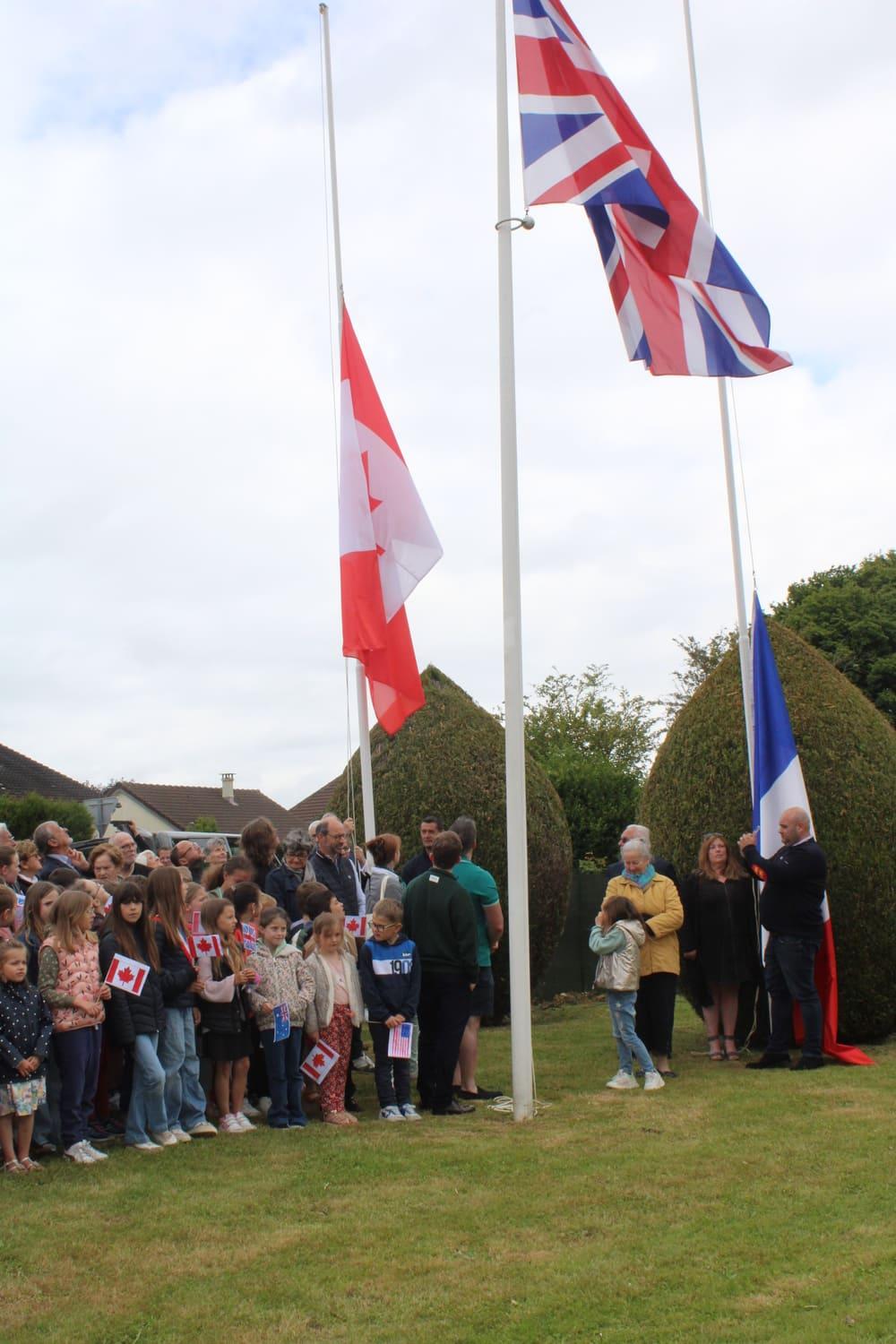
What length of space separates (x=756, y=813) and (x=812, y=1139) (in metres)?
3.30

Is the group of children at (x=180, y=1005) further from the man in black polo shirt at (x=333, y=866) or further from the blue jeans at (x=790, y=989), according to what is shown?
the blue jeans at (x=790, y=989)

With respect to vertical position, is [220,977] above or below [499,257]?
below

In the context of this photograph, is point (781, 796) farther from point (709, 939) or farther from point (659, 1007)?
point (659, 1007)

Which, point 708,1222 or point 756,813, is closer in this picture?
point 708,1222

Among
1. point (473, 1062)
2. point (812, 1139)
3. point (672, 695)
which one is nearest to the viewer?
point (812, 1139)

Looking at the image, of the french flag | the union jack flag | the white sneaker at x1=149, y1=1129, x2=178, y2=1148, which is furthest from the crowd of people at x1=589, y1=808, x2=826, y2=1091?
the union jack flag

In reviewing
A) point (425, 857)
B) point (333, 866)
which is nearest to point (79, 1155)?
point (333, 866)

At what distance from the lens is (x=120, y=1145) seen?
26.2ft

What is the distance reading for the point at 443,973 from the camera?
909 cm

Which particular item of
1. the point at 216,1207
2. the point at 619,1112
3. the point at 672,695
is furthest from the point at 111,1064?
the point at 672,695

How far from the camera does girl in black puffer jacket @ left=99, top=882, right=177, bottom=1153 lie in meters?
7.88

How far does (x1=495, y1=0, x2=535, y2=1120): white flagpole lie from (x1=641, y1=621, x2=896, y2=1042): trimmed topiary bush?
9.68 feet

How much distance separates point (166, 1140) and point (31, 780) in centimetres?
3298

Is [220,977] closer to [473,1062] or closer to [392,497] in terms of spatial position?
[473,1062]
